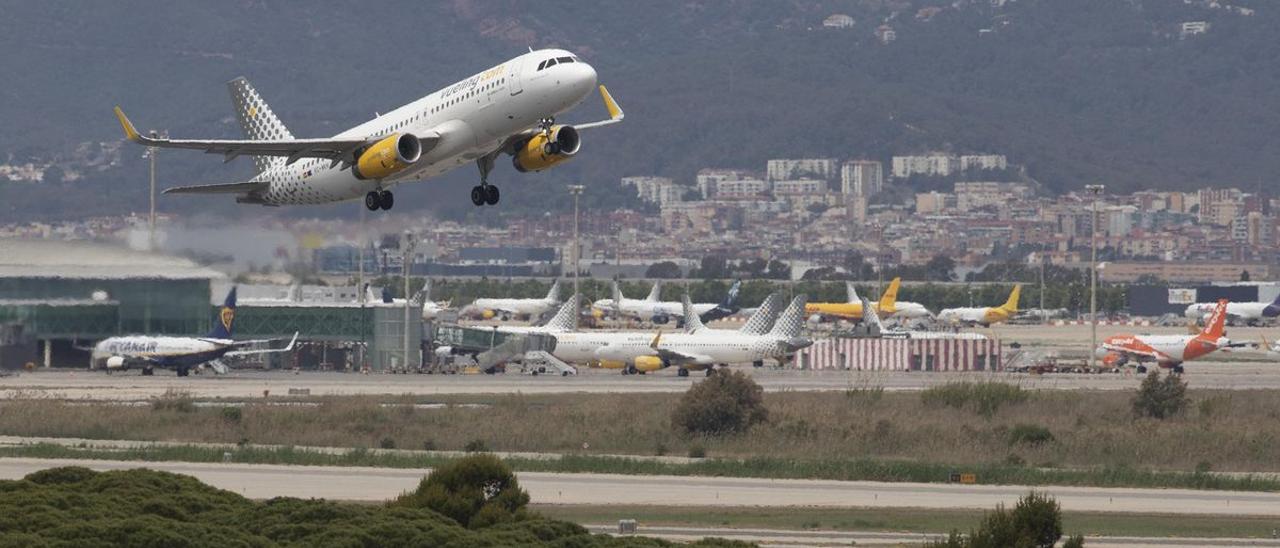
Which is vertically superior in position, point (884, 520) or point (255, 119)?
point (255, 119)

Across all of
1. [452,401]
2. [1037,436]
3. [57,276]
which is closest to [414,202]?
[452,401]

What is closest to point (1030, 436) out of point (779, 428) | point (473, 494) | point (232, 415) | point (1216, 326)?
point (779, 428)

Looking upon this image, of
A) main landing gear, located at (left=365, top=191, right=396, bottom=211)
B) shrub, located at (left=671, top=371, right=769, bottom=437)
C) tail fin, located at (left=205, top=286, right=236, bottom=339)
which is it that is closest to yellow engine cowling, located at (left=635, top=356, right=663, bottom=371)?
tail fin, located at (left=205, top=286, right=236, bottom=339)

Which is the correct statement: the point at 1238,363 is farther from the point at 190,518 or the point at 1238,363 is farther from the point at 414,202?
the point at 190,518

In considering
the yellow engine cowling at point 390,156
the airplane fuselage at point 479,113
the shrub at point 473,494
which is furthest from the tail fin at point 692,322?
the shrub at point 473,494

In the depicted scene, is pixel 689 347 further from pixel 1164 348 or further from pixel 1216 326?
pixel 1216 326

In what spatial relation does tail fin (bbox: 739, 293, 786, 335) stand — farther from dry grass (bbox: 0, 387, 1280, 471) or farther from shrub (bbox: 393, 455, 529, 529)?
shrub (bbox: 393, 455, 529, 529)
